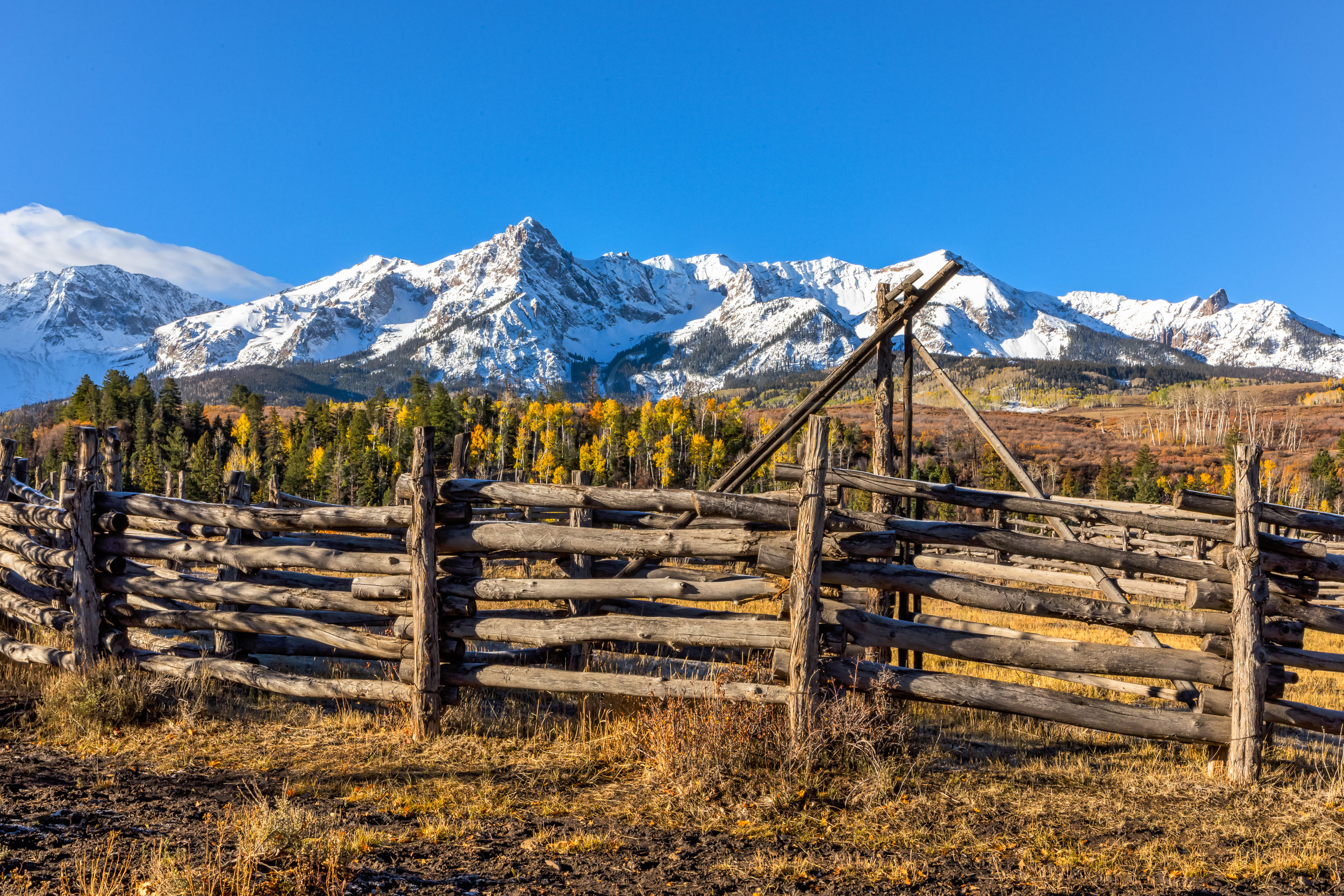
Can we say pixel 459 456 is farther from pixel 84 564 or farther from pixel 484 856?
pixel 484 856

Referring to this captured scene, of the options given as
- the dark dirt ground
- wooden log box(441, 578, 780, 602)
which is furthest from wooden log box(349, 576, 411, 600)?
the dark dirt ground

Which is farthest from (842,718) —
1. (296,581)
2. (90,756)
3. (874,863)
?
(296,581)

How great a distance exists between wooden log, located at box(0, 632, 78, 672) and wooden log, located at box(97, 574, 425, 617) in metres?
0.67

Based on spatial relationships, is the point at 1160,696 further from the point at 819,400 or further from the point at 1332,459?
the point at 1332,459

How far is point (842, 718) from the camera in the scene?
522cm

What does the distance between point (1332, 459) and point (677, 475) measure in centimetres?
6760

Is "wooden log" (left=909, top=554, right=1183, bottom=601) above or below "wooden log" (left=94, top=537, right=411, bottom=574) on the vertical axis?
below

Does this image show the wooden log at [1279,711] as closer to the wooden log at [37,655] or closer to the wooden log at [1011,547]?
the wooden log at [1011,547]

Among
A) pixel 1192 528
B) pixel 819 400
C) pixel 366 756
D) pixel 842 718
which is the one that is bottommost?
pixel 366 756

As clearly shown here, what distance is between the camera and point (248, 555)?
6840 millimetres

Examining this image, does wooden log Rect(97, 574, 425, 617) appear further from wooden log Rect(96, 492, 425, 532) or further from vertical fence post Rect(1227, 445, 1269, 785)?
vertical fence post Rect(1227, 445, 1269, 785)

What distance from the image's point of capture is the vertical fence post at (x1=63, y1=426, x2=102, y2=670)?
22.5ft

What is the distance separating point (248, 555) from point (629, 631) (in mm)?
3553

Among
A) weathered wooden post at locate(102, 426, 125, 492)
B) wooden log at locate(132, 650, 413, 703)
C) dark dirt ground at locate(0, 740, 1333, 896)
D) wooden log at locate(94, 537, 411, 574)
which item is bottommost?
dark dirt ground at locate(0, 740, 1333, 896)
